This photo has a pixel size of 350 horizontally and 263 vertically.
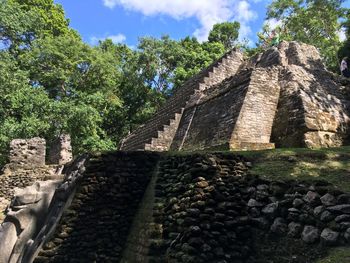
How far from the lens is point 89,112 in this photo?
→ 18234 mm

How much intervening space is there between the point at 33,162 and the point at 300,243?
13996 millimetres

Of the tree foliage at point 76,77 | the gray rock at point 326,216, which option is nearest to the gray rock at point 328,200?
the gray rock at point 326,216

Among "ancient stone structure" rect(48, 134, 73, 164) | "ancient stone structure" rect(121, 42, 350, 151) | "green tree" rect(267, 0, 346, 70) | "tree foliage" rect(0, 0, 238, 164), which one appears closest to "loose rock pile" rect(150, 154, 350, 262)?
"ancient stone structure" rect(121, 42, 350, 151)

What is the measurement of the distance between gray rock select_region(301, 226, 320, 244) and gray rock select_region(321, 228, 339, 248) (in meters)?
0.11

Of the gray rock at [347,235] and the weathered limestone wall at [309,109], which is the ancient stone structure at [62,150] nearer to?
the weathered limestone wall at [309,109]

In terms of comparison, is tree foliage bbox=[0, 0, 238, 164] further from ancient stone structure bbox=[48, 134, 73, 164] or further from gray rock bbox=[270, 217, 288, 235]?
gray rock bbox=[270, 217, 288, 235]

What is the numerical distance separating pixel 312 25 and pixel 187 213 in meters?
19.0

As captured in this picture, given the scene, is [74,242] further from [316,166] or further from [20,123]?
[20,123]

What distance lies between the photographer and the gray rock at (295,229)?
4664 mm

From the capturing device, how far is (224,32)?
2870cm

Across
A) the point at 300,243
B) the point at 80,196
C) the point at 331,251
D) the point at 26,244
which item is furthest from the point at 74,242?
the point at 331,251

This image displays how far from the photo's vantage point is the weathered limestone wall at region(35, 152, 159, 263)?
261 inches

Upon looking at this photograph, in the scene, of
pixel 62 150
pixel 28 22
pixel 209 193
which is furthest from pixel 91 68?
pixel 209 193

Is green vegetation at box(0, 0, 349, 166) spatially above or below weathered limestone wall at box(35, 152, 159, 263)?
above
